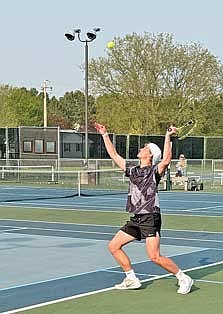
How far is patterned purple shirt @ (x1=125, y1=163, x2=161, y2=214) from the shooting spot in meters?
8.09

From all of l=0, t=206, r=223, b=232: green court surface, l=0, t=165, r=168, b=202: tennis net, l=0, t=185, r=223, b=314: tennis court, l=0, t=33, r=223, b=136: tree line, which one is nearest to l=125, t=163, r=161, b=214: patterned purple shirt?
l=0, t=185, r=223, b=314: tennis court

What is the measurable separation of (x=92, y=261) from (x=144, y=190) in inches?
111

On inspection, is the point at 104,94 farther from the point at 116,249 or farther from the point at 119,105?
the point at 116,249

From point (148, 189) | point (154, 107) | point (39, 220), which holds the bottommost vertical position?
point (39, 220)

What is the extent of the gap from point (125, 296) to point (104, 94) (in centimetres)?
4407

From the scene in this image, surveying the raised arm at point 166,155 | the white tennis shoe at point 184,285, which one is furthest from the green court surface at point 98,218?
the raised arm at point 166,155

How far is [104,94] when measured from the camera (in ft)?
170

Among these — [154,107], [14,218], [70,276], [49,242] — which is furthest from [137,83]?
[70,276]

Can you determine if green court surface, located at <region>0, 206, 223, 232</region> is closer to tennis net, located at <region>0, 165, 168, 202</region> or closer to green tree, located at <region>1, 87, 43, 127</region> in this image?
tennis net, located at <region>0, 165, 168, 202</region>

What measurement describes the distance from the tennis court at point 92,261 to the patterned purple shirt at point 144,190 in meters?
0.87

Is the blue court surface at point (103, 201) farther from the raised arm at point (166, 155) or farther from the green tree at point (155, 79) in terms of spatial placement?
the green tree at point (155, 79)

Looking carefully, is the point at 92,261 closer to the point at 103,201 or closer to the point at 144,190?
the point at 144,190

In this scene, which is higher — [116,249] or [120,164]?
[120,164]

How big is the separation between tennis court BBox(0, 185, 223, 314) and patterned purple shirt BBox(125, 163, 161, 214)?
2.84 feet
